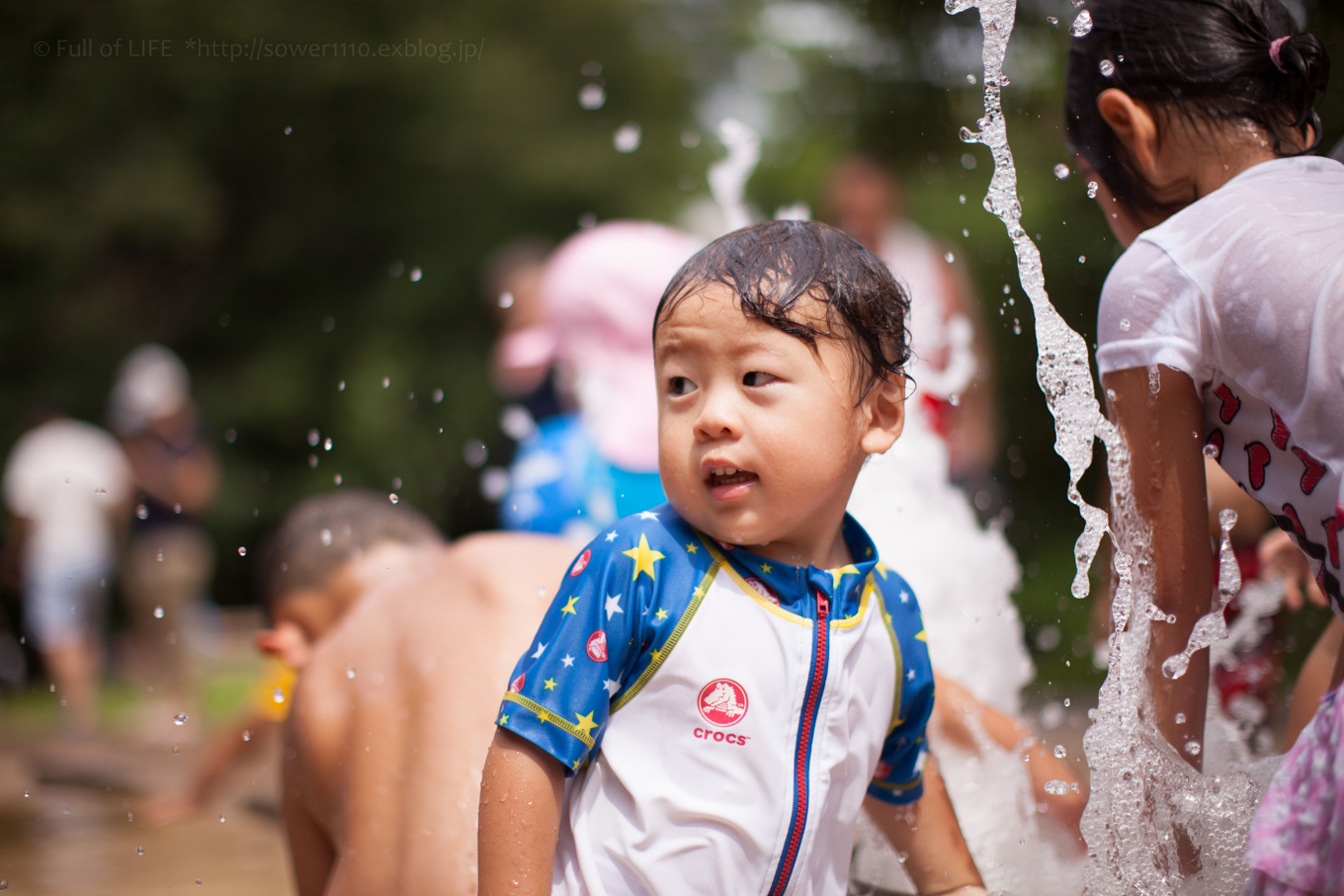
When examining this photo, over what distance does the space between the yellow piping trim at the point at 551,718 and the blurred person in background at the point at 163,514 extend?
670cm

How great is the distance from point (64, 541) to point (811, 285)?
23.2 feet

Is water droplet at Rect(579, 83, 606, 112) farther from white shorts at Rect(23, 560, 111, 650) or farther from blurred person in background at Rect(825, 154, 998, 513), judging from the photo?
blurred person in background at Rect(825, 154, 998, 513)

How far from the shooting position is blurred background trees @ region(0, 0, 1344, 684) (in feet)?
36.9

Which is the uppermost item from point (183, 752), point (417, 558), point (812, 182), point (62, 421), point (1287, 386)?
point (812, 182)

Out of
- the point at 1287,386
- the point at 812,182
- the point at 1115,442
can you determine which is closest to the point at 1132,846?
the point at 1115,442

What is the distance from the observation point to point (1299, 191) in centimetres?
159

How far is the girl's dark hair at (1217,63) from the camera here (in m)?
1.71

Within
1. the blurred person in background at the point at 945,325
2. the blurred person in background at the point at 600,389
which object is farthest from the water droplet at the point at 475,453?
the blurred person in background at the point at 600,389

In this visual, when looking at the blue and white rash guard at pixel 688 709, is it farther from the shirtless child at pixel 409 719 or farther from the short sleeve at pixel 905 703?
the shirtless child at pixel 409 719

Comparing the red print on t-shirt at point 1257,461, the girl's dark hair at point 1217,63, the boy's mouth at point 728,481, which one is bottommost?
the boy's mouth at point 728,481

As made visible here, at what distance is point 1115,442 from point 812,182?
10.4m

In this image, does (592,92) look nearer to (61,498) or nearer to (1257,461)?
(61,498)

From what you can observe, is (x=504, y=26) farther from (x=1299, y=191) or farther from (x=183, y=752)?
(x=1299, y=191)

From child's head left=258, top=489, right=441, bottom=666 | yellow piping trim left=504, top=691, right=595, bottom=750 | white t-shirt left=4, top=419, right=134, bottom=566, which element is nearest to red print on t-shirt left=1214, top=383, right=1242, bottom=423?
yellow piping trim left=504, top=691, right=595, bottom=750
